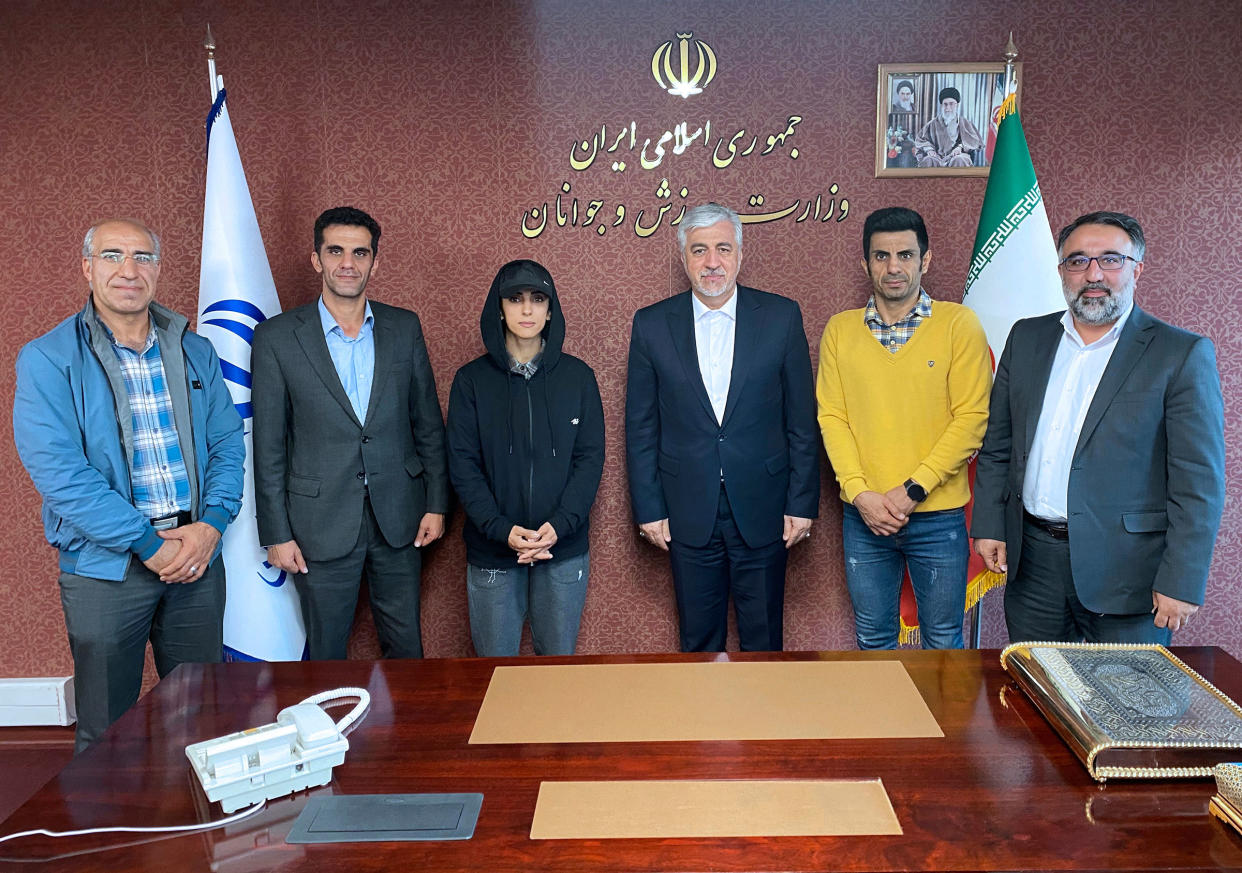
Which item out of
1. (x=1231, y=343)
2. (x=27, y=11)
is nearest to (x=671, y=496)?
(x=1231, y=343)

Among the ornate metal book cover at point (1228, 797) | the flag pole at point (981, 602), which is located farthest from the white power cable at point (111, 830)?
the flag pole at point (981, 602)

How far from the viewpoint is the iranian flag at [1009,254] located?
118 inches

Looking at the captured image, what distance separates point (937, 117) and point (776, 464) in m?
1.51

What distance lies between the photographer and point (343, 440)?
2.84 metres

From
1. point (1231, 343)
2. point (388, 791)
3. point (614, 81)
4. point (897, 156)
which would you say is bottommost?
point (388, 791)

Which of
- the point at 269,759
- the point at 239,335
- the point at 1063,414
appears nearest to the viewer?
the point at 269,759

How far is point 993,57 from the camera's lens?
324 centimetres

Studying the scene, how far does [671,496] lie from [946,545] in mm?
923

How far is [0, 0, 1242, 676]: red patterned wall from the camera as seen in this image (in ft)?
10.6

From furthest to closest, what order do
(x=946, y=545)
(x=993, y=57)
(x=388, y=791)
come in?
(x=993, y=57) → (x=946, y=545) → (x=388, y=791)

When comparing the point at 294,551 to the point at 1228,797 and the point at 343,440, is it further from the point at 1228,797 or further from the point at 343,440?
the point at 1228,797

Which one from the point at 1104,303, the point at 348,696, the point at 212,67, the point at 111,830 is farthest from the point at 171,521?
the point at 1104,303

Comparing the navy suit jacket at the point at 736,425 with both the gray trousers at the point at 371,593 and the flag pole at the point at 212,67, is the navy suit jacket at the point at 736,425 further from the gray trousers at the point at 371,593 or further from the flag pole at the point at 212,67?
the flag pole at the point at 212,67

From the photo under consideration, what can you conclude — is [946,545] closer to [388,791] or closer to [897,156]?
[897,156]
